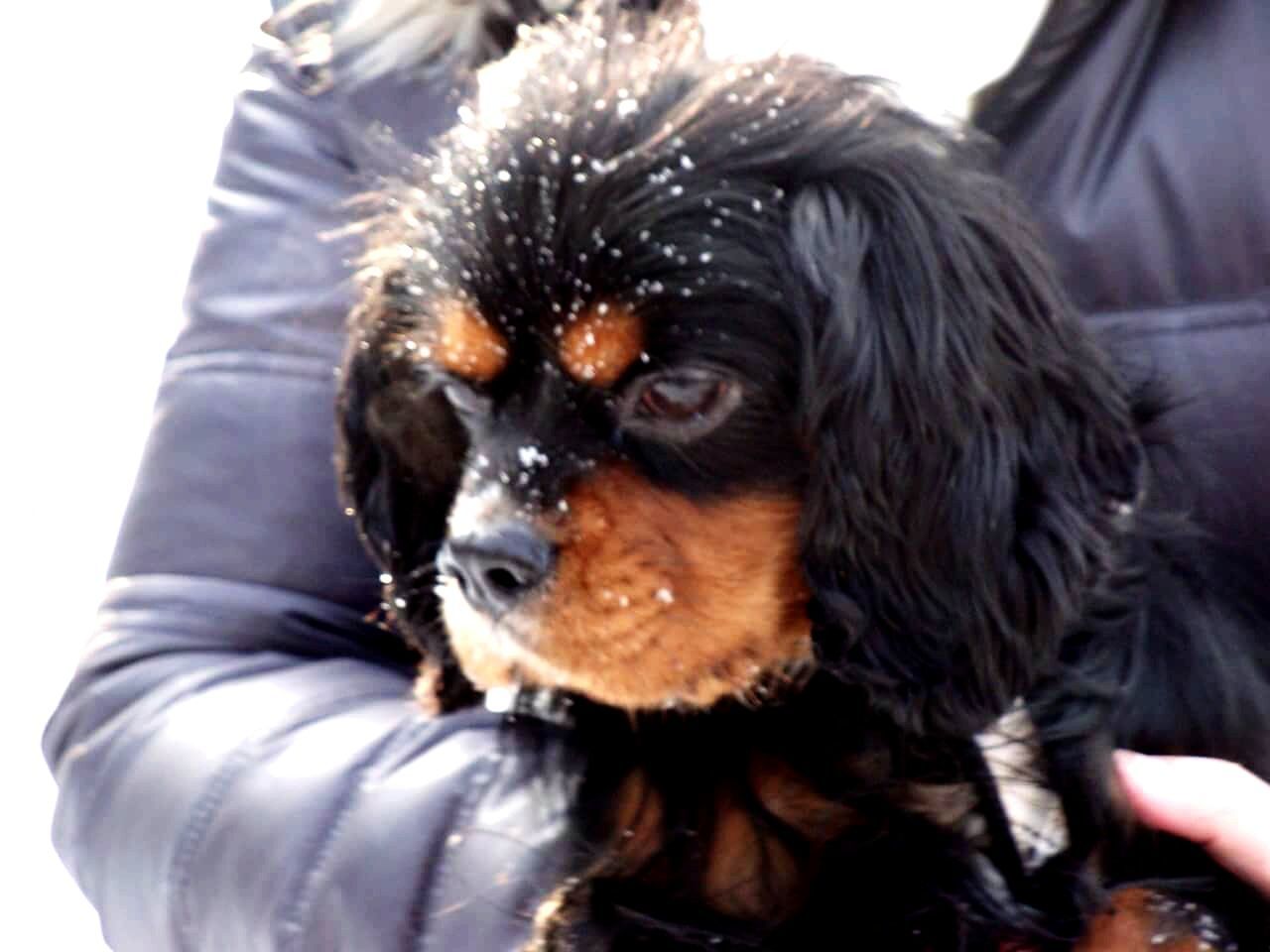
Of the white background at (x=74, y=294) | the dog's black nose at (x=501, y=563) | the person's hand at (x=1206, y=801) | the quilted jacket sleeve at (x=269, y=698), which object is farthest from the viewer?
the white background at (x=74, y=294)

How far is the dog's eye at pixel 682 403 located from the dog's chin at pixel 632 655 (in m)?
0.14

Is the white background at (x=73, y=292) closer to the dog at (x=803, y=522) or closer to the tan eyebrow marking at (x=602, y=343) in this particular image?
the dog at (x=803, y=522)

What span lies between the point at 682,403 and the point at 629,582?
0.16 m

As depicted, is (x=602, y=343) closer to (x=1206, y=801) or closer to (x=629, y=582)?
(x=629, y=582)

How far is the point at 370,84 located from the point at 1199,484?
3.51 ft

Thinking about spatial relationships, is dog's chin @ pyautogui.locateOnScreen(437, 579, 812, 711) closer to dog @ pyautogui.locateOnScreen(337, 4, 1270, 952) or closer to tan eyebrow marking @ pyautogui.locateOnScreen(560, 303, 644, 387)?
dog @ pyautogui.locateOnScreen(337, 4, 1270, 952)

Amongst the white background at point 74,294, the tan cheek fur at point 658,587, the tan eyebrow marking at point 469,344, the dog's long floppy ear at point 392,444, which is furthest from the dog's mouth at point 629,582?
the white background at point 74,294

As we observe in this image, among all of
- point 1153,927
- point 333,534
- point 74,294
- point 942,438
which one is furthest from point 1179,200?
point 74,294

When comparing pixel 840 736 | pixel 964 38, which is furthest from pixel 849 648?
pixel 964 38

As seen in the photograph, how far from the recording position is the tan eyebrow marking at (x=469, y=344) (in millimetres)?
1413

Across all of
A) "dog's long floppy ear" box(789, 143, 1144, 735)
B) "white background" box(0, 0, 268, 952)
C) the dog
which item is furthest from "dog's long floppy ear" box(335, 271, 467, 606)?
"white background" box(0, 0, 268, 952)

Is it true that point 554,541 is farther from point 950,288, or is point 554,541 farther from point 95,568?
point 95,568

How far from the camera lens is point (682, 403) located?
135 centimetres

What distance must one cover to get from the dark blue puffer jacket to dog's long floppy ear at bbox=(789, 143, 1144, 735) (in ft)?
0.86
